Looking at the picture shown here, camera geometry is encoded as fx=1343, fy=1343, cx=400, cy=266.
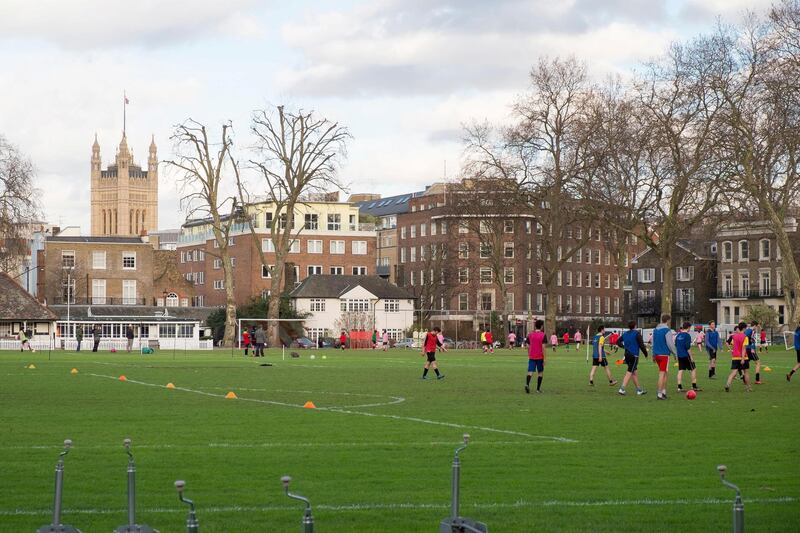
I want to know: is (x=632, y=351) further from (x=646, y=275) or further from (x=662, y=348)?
(x=646, y=275)

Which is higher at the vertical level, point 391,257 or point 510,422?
point 391,257

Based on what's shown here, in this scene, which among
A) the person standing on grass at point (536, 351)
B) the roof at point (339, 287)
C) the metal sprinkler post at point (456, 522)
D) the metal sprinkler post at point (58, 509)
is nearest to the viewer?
the metal sprinkler post at point (58, 509)

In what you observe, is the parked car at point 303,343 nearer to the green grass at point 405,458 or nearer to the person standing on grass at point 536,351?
the person standing on grass at point 536,351

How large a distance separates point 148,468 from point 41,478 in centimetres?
149

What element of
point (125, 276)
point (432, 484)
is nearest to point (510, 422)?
point (432, 484)

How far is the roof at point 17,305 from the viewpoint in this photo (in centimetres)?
9919

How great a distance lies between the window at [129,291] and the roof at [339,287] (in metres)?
17.4

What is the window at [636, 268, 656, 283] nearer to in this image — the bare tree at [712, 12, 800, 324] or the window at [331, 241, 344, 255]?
the window at [331, 241, 344, 255]

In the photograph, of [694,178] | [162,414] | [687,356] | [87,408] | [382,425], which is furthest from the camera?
[694,178]

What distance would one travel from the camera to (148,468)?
58.1 ft

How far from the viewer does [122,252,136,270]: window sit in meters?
139

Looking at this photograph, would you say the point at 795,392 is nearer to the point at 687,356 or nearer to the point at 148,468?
the point at 687,356

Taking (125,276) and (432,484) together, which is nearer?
(432,484)

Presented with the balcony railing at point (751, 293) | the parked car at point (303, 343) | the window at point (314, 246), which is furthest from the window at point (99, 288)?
the balcony railing at point (751, 293)
